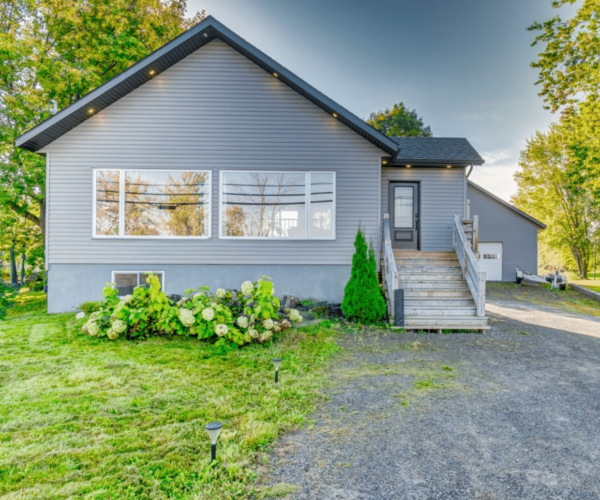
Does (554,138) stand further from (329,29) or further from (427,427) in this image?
(427,427)

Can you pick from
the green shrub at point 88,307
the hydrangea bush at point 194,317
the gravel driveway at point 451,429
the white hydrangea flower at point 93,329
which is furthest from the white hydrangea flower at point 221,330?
the green shrub at point 88,307

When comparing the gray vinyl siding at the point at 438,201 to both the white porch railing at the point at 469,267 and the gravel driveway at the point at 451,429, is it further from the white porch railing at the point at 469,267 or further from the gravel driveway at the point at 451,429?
the gravel driveway at the point at 451,429

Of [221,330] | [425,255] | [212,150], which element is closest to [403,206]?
[425,255]

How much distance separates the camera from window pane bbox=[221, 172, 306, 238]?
26.1ft

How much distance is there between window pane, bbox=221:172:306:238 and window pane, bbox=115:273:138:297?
2.41m

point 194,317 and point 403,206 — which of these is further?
point 403,206

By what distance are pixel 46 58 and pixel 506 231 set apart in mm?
19316

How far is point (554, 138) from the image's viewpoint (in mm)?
21422

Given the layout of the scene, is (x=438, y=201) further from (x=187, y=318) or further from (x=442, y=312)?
(x=187, y=318)

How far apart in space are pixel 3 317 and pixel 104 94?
5531 millimetres

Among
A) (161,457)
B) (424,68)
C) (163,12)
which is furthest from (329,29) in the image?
(161,457)

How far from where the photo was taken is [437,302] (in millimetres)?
6902

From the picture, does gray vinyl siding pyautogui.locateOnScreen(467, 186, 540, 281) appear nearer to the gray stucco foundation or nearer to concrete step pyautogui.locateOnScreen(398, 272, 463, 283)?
concrete step pyautogui.locateOnScreen(398, 272, 463, 283)

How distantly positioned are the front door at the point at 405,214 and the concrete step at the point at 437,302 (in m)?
2.53
